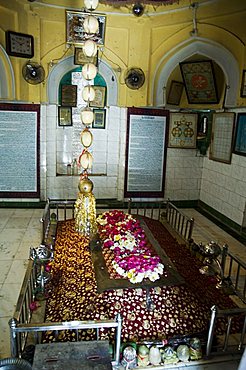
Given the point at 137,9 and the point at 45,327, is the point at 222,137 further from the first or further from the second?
the point at 45,327

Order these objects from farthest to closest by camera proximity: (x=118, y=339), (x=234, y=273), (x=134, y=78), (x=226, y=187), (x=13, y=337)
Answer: (x=134, y=78) < (x=226, y=187) < (x=234, y=273) < (x=118, y=339) < (x=13, y=337)

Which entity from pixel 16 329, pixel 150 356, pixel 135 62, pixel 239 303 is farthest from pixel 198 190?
pixel 16 329

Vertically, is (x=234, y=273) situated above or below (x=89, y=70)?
below

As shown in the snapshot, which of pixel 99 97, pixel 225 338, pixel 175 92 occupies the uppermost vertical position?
pixel 175 92

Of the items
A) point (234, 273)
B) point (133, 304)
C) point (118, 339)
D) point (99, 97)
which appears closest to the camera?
point (118, 339)

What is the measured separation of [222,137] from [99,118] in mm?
3116

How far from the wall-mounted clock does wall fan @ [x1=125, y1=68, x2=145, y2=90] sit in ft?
7.42

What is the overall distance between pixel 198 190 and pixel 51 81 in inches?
190

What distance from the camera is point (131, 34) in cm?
756

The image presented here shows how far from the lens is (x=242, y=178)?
22.5 feet

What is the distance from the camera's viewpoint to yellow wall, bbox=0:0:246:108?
6684 mm

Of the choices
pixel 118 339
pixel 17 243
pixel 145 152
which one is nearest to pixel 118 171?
pixel 145 152

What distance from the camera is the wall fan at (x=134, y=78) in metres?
7.70

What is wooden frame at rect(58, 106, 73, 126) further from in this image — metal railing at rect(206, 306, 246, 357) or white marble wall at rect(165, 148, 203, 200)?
metal railing at rect(206, 306, 246, 357)
